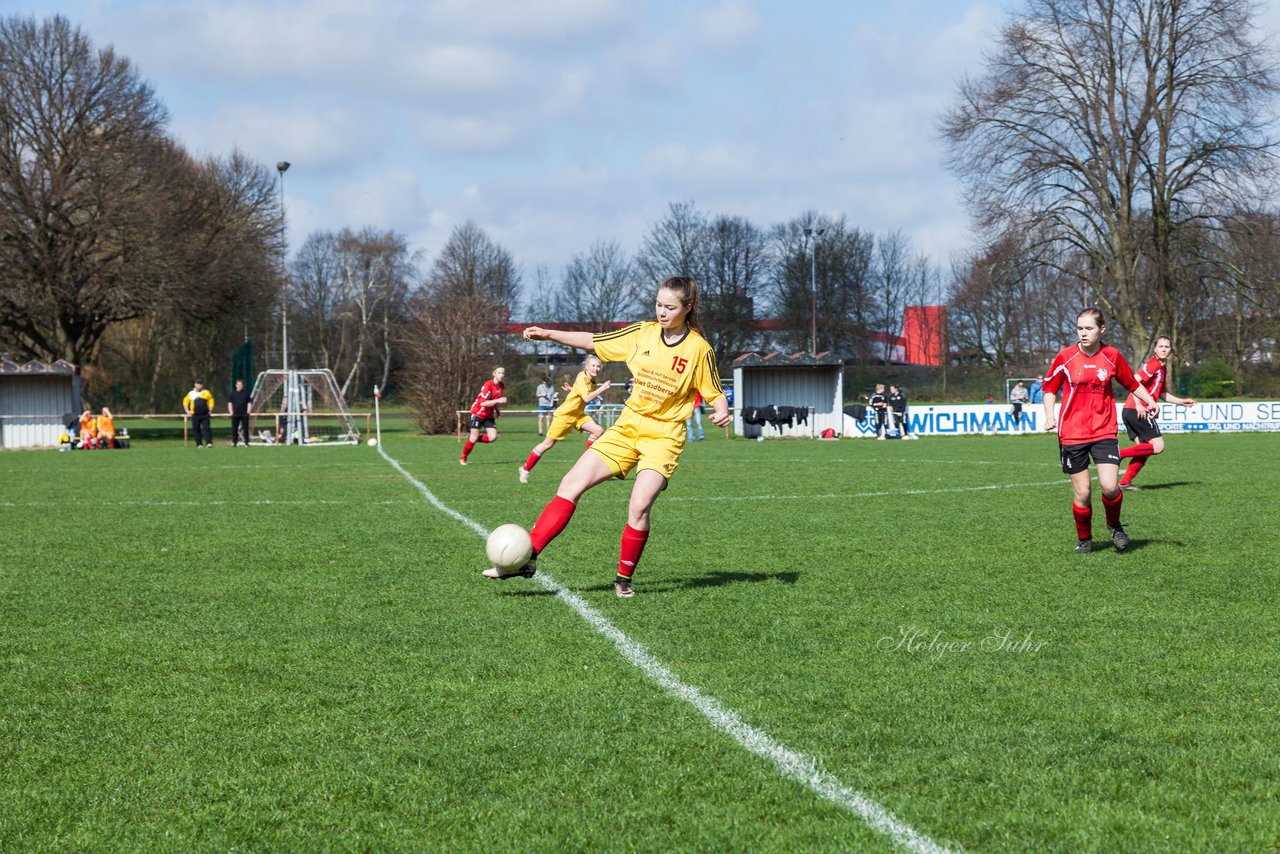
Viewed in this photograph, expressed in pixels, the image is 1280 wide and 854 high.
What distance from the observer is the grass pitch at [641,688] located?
12.2 feet

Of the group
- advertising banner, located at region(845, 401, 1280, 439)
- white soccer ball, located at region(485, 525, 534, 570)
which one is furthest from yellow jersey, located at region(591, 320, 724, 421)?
advertising banner, located at region(845, 401, 1280, 439)

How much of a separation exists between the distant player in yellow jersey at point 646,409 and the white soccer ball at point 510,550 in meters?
0.06

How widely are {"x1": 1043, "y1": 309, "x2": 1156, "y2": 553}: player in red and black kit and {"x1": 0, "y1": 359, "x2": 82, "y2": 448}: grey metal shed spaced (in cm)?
3143

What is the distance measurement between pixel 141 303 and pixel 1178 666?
36522mm

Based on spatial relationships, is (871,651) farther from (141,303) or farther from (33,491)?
(141,303)

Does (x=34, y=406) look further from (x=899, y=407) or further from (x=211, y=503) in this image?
(x=899, y=407)

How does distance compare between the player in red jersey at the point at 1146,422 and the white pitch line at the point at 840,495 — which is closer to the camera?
the player in red jersey at the point at 1146,422

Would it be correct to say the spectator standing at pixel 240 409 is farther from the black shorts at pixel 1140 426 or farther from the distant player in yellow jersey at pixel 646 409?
the distant player in yellow jersey at pixel 646 409

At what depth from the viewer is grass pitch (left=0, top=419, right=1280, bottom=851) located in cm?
372

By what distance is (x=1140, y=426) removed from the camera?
15508 millimetres

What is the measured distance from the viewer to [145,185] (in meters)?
37.5

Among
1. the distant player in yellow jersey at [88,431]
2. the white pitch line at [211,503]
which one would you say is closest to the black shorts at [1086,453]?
the white pitch line at [211,503]

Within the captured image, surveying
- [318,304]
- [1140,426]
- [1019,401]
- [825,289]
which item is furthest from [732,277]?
[1140,426]

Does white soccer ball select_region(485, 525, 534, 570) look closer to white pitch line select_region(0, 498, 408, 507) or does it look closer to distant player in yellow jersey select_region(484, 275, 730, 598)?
distant player in yellow jersey select_region(484, 275, 730, 598)
